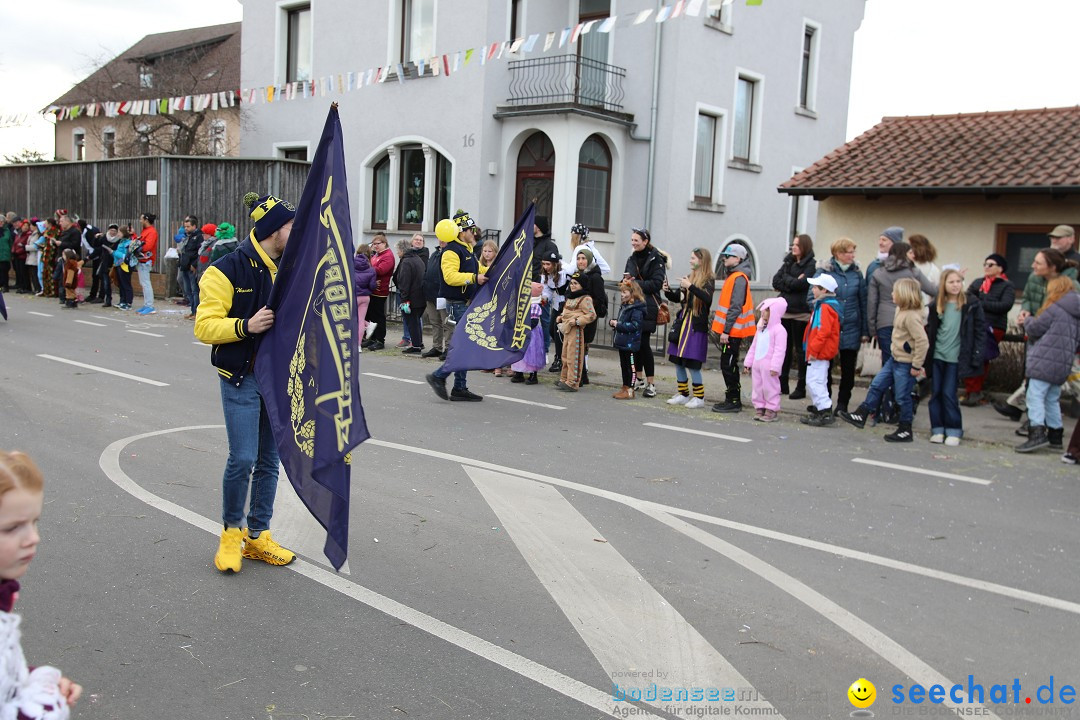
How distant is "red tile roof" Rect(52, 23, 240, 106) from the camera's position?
3206 centimetres

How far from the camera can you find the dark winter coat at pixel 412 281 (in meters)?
15.2

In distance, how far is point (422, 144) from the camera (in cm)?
2353

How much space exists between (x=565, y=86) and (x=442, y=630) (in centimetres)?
1899

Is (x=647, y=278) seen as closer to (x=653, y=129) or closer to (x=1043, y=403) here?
(x=1043, y=403)

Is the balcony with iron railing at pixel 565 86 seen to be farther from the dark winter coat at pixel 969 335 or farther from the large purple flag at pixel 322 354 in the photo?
the large purple flag at pixel 322 354

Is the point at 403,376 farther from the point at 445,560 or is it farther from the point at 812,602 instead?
the point at 812,602

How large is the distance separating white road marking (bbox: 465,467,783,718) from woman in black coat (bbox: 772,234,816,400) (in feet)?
19.4

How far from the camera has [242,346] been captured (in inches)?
187

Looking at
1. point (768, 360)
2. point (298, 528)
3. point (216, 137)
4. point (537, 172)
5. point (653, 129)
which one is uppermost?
point (216, 137)

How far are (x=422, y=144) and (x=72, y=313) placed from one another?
8.97 m

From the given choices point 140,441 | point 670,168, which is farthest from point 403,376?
point 670,168

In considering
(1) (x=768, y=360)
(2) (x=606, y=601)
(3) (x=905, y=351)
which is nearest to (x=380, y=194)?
(1) (x=768, y=360)

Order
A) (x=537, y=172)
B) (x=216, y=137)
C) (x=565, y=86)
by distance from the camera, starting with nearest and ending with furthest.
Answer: (x=565, y=86) → (x=537, y=172) → (x=216, y=137)

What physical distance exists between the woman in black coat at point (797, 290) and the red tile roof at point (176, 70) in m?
25.7
